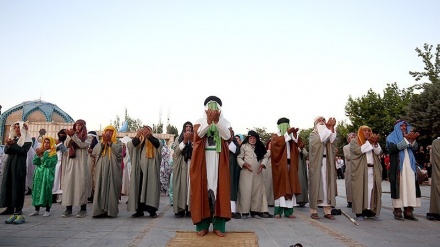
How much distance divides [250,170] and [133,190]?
2406mm

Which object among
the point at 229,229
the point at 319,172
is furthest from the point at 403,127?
the point at 229,229

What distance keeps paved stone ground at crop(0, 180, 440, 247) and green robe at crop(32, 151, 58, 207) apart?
1.14 ft

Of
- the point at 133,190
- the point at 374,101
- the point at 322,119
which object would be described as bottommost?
the point at 133,190

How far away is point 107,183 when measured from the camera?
7461mm

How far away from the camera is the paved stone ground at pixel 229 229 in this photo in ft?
16.9

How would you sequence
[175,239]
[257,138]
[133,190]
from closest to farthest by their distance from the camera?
[175,239]
[133,190]
[257,138]

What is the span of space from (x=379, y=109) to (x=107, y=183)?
29.6m

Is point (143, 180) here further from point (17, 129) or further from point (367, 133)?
point (367, 133)

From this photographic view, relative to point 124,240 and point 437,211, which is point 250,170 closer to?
point 124,240

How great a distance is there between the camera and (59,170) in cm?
918

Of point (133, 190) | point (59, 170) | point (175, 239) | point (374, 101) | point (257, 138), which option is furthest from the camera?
point (374, 101)

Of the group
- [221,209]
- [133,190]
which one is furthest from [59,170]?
[221,209]

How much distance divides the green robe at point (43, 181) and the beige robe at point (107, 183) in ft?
3.20

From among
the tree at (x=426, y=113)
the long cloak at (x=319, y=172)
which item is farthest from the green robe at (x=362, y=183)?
the tree at (x=426, y=113)
